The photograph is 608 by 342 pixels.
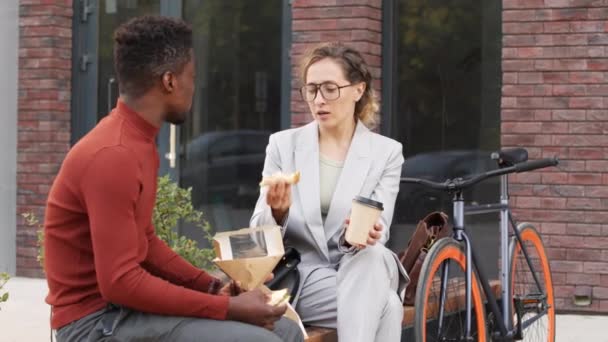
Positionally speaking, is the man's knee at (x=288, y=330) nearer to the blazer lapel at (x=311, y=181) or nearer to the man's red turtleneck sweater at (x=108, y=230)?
the man's red turtleneck sweater at (x=108, y=230)

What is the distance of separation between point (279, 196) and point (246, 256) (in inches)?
20.6

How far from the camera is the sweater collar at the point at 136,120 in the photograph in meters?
3.36

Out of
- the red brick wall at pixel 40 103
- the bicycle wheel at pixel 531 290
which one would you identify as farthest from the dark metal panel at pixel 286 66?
the bicycle wheel at pixel 531 290

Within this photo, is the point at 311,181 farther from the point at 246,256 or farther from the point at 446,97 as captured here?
the point at 446,97

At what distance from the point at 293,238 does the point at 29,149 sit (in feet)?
18.3

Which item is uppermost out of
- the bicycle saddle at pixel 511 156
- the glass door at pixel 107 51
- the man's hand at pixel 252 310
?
the glass door at pixel 107 51

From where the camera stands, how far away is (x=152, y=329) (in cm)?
331

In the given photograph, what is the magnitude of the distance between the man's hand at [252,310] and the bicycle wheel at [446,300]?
4.03ft

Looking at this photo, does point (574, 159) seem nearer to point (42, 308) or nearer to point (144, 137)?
point (42, 308)

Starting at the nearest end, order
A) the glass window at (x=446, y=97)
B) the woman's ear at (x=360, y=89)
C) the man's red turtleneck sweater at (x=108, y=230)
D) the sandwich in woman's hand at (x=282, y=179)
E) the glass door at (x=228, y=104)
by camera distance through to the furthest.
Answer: the man's red turtleneck sweater at (x=108, y=230) < the sandwich in woman's hand at (x=282, y=179) < the woman's ear at (x=360, y=89) < the glass window at (x=446, y=97) < the glass door at (x=228, y=104)

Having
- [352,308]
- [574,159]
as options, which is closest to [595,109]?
[574,159]

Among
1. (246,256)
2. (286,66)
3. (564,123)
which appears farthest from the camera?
(286,66)

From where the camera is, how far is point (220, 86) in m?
9.16

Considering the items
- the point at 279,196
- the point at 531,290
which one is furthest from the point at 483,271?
the point at 279,196
